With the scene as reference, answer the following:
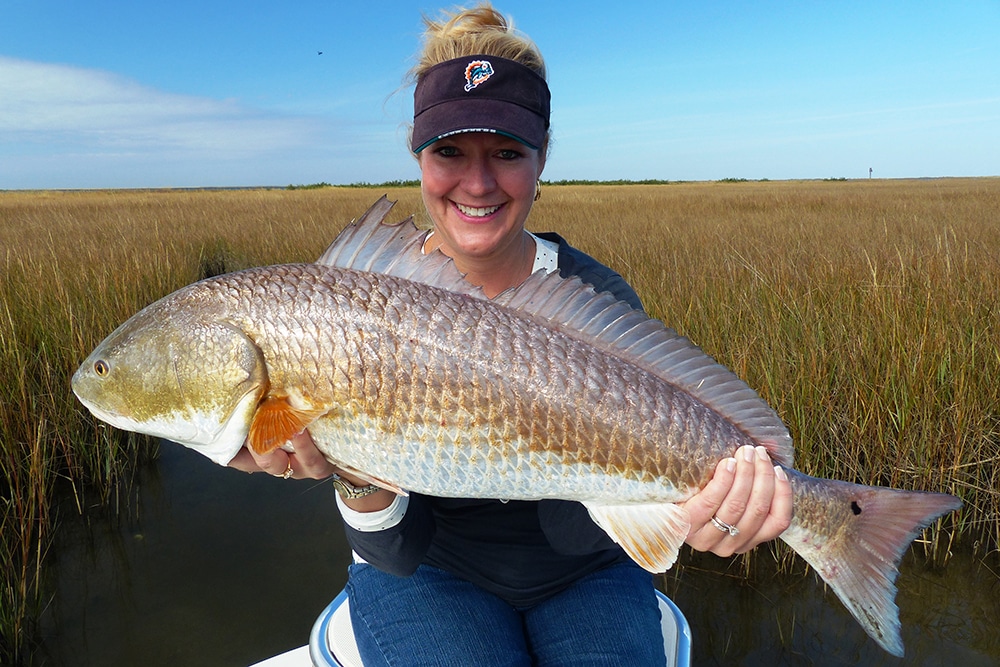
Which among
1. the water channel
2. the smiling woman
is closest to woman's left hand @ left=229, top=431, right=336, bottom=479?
the smiling woman

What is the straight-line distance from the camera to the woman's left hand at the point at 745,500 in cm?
187

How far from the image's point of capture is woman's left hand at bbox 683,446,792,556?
187 cm

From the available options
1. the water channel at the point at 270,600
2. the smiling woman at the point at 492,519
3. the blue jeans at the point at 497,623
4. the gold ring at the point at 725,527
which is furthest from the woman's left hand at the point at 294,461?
the water channel at the point at 270,600

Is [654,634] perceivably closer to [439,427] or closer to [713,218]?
[439,427]

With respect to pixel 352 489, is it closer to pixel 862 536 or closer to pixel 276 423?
pixel 276 423

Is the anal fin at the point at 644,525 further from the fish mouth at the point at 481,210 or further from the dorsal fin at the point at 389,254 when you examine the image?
the fish mouth at the point at 481,210

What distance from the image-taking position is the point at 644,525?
1939 millimetres

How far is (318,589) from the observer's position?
4.15 meters

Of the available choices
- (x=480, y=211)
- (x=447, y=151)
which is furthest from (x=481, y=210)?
(x=447, y=151)

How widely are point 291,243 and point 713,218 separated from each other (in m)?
9.31

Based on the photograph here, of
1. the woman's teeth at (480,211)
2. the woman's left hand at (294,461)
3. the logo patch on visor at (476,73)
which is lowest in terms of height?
the woman's left hand at (294,461)

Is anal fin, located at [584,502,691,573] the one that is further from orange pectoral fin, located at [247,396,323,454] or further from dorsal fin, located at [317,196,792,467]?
orange pectoral fin, located at [247,396,323,454]

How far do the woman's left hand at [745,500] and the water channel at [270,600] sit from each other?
2065 millimetres

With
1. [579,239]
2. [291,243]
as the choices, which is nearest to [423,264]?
[579,239]
